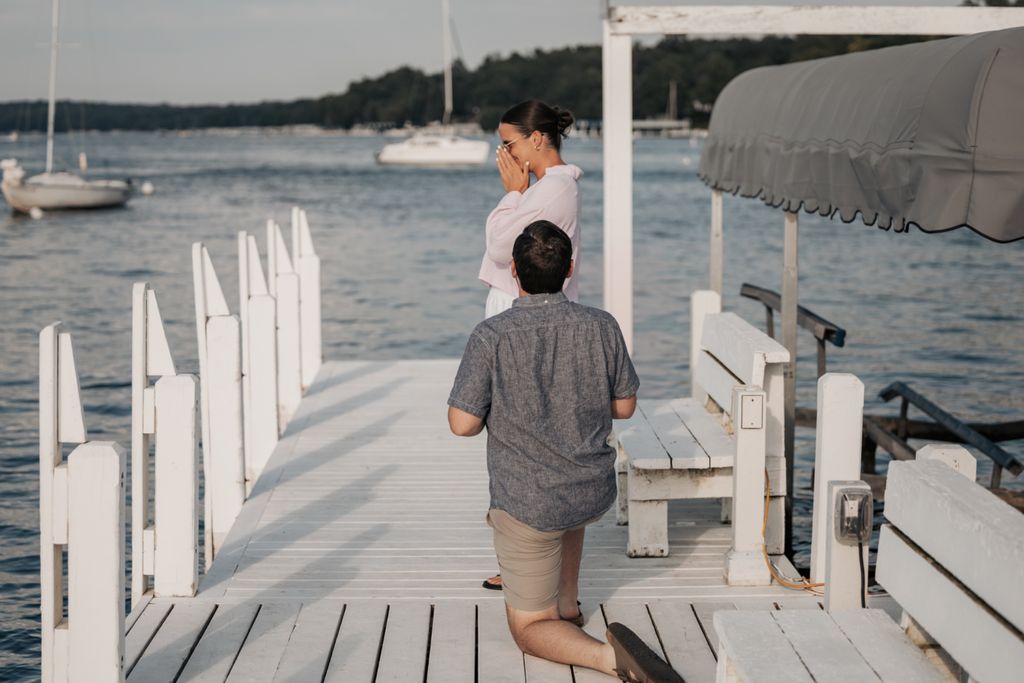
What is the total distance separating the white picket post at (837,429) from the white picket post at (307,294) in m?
5.62

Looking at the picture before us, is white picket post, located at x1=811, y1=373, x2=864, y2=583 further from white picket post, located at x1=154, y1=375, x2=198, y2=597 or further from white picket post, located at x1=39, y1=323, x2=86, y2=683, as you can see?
white picket post, located at x1=39, y1=323, x2=86, y2=683

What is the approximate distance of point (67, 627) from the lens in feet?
13.1

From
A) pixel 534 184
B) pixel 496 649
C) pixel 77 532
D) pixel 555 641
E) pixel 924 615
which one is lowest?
pixel 496 649

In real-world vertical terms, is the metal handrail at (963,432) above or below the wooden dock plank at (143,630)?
above

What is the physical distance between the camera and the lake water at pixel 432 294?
A: 590 inches

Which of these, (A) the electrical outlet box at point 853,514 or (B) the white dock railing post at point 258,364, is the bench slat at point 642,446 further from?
(B) the white dock railing post at point 258,364

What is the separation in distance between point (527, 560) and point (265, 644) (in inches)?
42.2

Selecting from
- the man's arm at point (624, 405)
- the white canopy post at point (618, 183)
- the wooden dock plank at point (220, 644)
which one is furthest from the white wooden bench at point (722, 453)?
the white canopy post at point (618, 183)

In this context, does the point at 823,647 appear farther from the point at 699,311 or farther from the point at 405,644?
the point at 699,311

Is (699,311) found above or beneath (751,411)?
above

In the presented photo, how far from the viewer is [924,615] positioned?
3.44 m

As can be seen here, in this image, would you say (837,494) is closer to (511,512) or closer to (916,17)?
(511,512)

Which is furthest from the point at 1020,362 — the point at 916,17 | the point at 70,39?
the point at 70,39

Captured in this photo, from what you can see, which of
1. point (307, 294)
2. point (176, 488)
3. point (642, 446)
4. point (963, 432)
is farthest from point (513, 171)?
point (307, 294)
